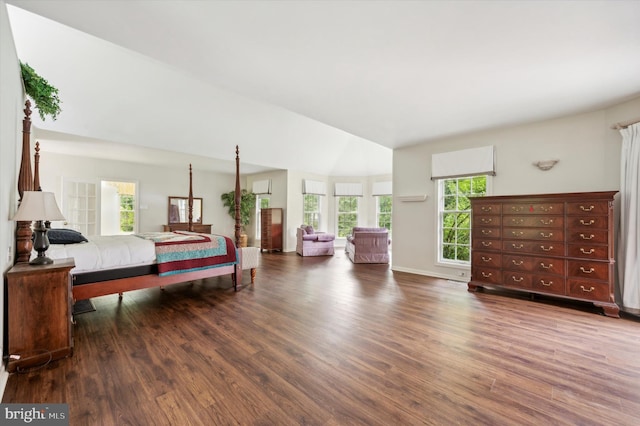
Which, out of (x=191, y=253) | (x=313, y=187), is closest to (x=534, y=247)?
(x=191, y=253)

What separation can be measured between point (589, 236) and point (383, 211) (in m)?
5.84

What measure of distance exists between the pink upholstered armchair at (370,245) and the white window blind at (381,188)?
2.66 metres

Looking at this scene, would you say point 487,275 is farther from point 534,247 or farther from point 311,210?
point 311,210

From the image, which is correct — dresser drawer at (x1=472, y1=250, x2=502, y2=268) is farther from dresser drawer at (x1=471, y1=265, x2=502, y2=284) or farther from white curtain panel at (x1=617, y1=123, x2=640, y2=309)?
white curtain panel at (x1=617, y1=123, x2=640, y2=309)

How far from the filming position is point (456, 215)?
4750 millimetres

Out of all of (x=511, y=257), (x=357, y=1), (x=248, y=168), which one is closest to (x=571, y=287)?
(x=511, y=257)

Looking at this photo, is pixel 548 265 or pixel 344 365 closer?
pixel 344 365

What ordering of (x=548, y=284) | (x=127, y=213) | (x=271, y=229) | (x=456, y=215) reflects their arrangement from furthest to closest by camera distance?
1. (x=271, y=229)
2. (x=127, y=213)
3. (x=456, y=215)
4. (x=548, y=284)

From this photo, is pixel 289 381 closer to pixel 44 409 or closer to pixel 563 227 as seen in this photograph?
pixel 44 409

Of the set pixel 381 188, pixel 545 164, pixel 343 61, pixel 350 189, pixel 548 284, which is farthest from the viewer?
pixel 350 189

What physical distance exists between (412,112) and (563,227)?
7.70 feet

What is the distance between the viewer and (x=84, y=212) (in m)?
6.61

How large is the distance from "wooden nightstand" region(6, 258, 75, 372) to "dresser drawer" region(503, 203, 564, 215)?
16.0 feet

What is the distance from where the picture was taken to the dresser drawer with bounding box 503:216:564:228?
3348mm
